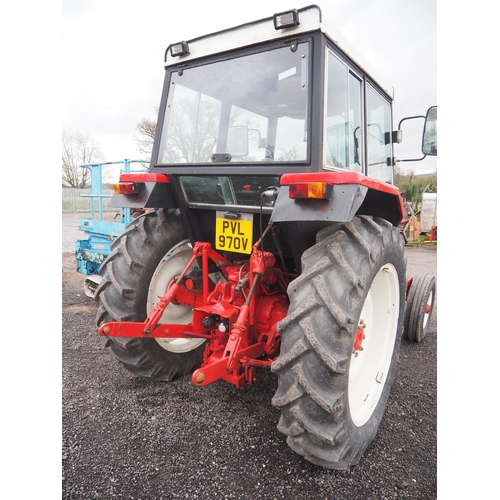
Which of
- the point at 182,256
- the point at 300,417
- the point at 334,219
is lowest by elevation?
the point at 300,417

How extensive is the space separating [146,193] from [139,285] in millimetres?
629

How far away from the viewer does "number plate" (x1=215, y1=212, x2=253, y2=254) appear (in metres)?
2.40

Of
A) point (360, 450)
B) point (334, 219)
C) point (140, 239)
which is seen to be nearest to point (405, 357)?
point (360, 450)

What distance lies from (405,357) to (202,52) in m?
3.08

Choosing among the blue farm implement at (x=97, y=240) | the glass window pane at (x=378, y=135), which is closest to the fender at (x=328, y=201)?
the glass window pane at (x=378, y=135)

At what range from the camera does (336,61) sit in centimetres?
216

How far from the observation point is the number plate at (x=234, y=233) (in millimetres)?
2402

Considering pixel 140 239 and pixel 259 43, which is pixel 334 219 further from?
pixel 140 239

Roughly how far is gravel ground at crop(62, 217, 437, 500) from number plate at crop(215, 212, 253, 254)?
1090mm

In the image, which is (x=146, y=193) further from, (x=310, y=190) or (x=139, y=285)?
(x=310, y=190)

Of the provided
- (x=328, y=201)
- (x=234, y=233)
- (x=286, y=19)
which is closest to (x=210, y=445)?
(x=234, y=233)

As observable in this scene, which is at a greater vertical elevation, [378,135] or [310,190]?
[378,135]

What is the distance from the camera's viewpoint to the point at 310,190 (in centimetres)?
179

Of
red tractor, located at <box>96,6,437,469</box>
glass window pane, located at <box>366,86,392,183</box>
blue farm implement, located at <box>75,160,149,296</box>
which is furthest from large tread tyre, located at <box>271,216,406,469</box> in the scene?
blue farm implement, located at <box>75,160,149,296</box>
